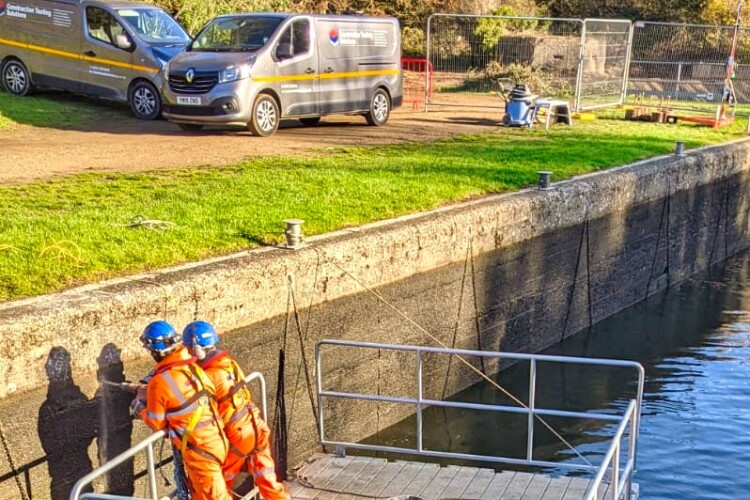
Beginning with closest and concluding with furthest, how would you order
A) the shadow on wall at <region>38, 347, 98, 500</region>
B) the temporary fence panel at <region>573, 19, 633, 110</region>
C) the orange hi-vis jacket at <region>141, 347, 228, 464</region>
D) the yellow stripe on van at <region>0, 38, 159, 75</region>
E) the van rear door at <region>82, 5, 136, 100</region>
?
1. the orange hi-vis jacket at <region>141, 347, 228, 464</region>
2. the shadow on wall at <region>38, 347, 98, 500</region>
3. the yellow stripe on van at <region>0, 38, 159, 75</region>
4. the van rear door at <region>82, 5, 136, 100</region>
5. the temporary fence panel at <region>573, 19, 633, 110</region>

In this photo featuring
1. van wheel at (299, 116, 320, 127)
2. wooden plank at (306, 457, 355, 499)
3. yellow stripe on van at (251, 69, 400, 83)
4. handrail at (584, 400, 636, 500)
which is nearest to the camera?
handrail at (584, 400, 636, 500)

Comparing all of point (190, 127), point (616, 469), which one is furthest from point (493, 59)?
point (616, 469)

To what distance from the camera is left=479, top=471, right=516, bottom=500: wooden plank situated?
7188 mm

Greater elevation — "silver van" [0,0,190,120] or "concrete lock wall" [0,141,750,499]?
"silver van" [0,0,190,120]

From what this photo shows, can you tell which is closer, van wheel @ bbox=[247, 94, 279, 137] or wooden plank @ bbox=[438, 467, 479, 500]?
wooden plank @ bbox=[438, 467, 479, 500]

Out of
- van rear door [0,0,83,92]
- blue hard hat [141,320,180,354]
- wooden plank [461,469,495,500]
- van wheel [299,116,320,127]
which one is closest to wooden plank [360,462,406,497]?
wooden plank [461,469,495,500]

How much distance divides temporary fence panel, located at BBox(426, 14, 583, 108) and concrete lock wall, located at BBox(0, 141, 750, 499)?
303 inches

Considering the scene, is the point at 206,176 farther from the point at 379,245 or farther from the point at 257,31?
the point at 257,31

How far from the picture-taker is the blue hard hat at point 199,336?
19.8 ft

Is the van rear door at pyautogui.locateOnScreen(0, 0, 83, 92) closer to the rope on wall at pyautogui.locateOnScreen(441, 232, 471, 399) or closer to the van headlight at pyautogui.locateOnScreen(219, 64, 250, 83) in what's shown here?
the van headlight at pyautogui.locateOnScreen(219, 64, 250, 83)

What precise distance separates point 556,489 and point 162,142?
9.05 metres

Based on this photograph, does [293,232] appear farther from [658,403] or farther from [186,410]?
[658,403]

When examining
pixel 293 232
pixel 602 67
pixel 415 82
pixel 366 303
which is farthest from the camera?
pixel 415 82

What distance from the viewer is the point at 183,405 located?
18.9ft
